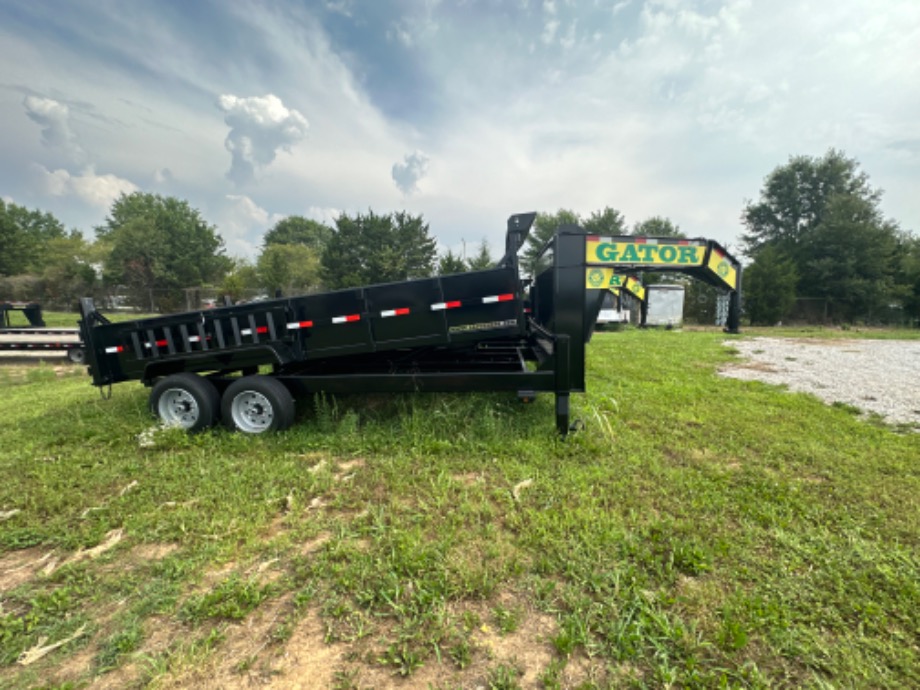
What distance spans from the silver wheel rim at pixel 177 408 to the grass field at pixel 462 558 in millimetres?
260

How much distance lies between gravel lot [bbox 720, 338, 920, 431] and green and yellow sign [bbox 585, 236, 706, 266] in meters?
3.03

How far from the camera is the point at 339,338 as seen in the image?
13.3 ft

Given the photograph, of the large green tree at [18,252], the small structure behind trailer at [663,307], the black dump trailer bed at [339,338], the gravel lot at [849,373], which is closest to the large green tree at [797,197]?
the small structure behind trailer at [663,307]

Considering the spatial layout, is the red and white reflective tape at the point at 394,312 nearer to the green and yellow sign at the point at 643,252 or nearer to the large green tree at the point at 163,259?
the green and yellow sign at the point at 643,252

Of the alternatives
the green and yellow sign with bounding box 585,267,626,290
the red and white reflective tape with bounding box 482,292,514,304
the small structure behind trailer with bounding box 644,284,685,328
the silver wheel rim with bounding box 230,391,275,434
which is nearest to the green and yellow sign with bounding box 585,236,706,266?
the green and yellow sign with bounding box 585,267,626,290

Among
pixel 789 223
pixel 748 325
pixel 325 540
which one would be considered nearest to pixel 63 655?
pixel 325 540

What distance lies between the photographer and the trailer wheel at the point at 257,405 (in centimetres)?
405

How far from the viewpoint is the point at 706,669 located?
156 centimetres

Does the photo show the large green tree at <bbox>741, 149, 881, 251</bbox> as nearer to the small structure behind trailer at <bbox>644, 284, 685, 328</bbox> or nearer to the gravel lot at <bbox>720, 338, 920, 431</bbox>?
the small structure behind trailer at <bbox>644, 284, 685, 328</bbox>

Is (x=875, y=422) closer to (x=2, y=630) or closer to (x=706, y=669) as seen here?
(x=706, y=669)

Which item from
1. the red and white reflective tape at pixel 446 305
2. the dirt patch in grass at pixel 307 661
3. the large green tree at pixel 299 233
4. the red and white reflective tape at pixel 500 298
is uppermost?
the large green tree at pixel 299 233

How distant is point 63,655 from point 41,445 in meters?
3.52

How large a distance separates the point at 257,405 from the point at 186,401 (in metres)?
0.85

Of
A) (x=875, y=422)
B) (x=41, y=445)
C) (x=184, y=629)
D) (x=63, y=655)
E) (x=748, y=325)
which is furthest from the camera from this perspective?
(x=748, y=325)
